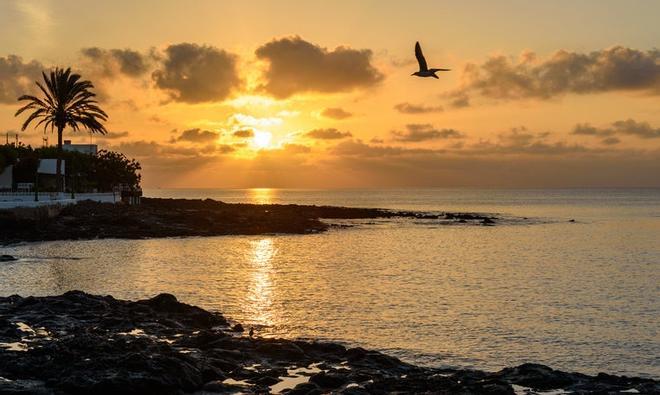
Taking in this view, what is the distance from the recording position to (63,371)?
16.0m

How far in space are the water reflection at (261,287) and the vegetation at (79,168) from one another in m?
31.8

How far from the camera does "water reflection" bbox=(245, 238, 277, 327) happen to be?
2839 cm

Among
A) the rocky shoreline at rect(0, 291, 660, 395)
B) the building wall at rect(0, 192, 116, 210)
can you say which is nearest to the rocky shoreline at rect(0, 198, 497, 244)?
the building wall at rect(0, 192, 116, 210)

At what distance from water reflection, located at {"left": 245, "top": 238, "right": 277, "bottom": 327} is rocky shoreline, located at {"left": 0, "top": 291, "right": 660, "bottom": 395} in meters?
6.17

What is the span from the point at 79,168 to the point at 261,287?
71459 millimetres

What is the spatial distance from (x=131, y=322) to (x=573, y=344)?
14900mm

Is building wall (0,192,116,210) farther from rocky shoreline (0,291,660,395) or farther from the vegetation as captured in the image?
rocky shoreline (0,291,660,395)

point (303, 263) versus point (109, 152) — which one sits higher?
point (109, 152)

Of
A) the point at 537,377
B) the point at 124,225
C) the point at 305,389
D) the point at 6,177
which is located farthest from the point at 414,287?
the point at 6,177

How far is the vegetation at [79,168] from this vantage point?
86.6 metres

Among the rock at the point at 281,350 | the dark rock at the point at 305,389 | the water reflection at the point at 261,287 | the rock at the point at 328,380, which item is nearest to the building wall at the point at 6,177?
the water reflection at the point at 261,287

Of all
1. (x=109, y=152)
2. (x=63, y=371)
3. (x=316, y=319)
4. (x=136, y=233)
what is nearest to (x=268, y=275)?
(x=316, y=319)

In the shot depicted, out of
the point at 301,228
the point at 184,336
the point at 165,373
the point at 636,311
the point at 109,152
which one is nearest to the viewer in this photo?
the point at 165,373

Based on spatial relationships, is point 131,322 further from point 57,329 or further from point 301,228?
point 301,228
